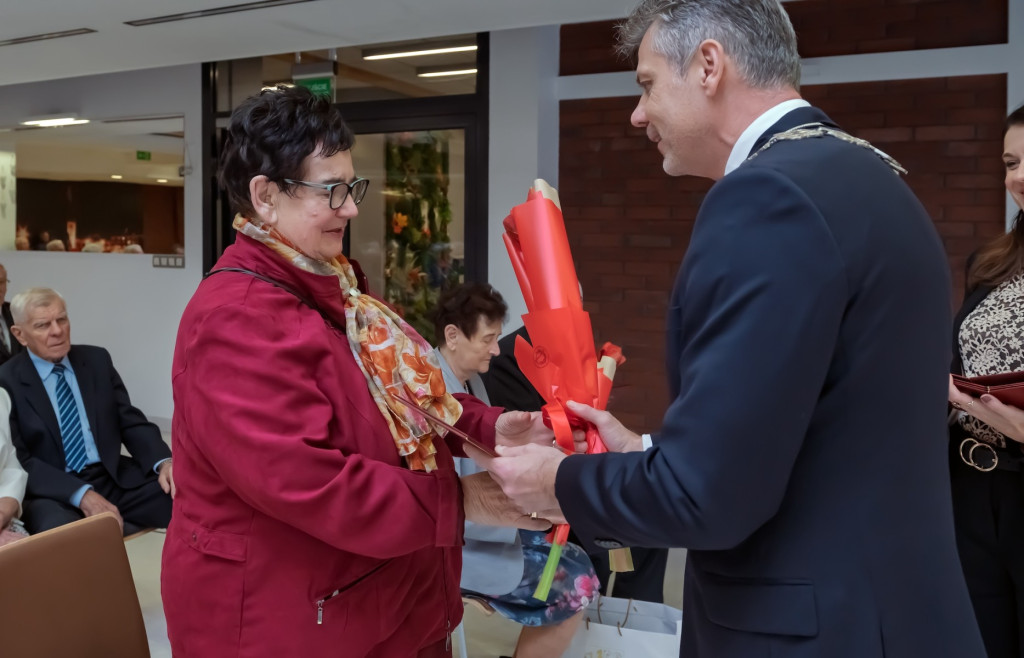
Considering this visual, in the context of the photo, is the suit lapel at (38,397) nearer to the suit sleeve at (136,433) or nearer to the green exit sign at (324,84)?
the suit sleeve at (136,433)

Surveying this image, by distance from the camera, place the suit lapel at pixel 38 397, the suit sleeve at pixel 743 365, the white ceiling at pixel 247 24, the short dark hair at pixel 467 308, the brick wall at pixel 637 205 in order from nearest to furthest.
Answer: the suit sleeve at pixel 743 365, the short dark hair at pixel 467 308, the suit lapel at pixel 38 397, the white ceiling at pixel 247 24, the brick wall at pixel 637 205

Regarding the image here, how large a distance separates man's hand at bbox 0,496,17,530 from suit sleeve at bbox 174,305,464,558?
2131mm

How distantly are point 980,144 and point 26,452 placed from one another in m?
5.01

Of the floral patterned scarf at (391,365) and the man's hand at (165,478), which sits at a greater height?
the floral patterned scarf at (391,365)

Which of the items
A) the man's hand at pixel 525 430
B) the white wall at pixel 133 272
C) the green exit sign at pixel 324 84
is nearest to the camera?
the man's hand at pixel 525 430

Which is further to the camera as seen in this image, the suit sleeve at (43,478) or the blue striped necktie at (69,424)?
the blue striped necktie at (69,424)

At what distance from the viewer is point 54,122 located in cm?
782

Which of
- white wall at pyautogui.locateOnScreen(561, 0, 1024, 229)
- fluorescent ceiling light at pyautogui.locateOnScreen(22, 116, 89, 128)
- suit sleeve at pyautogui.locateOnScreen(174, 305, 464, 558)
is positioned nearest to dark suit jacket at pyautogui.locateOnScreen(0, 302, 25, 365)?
fluorescent ceiling light at pyautogui.locateOnScreen(22, 116, 89, 128)

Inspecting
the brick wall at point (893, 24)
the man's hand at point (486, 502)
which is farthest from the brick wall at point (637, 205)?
the man's hand at point (486, 502)

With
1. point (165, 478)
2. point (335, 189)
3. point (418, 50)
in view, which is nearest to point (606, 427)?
point (335, 189)

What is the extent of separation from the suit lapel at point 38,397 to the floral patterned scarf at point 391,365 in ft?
8.35

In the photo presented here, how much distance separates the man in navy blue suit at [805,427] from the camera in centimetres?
100

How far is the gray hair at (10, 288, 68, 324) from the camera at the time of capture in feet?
12.6

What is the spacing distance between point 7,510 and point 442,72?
3.90m
